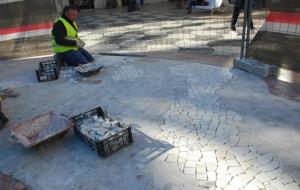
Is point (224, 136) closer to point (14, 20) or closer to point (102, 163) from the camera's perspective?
point (102, 163)

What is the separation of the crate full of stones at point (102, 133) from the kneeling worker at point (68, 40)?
9.96ft

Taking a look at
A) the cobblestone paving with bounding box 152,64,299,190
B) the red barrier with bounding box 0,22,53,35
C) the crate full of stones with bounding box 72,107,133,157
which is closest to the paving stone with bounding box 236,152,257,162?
the cobblestone paving with bounding box 152,64,299,190

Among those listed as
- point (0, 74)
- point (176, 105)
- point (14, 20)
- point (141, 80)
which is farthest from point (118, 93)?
point (14, 20)

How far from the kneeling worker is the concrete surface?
0.96 meters

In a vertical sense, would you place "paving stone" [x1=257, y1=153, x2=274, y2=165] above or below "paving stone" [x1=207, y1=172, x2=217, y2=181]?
above

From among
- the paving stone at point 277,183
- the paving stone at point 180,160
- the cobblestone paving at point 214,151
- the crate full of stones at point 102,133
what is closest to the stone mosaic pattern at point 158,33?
the cobblestone paving at point 214,151

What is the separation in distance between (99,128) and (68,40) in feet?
11.6

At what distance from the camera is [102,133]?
4027 mm

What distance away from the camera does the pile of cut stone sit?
13.1ft

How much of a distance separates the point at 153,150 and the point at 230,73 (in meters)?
2.94

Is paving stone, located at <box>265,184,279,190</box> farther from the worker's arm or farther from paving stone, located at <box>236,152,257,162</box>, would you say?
the worker's arm

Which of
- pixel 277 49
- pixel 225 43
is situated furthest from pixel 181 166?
pixel 225 43

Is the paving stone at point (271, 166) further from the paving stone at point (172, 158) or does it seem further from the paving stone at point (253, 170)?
the paving stone at point (172, 158)

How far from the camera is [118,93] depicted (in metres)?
5.82
